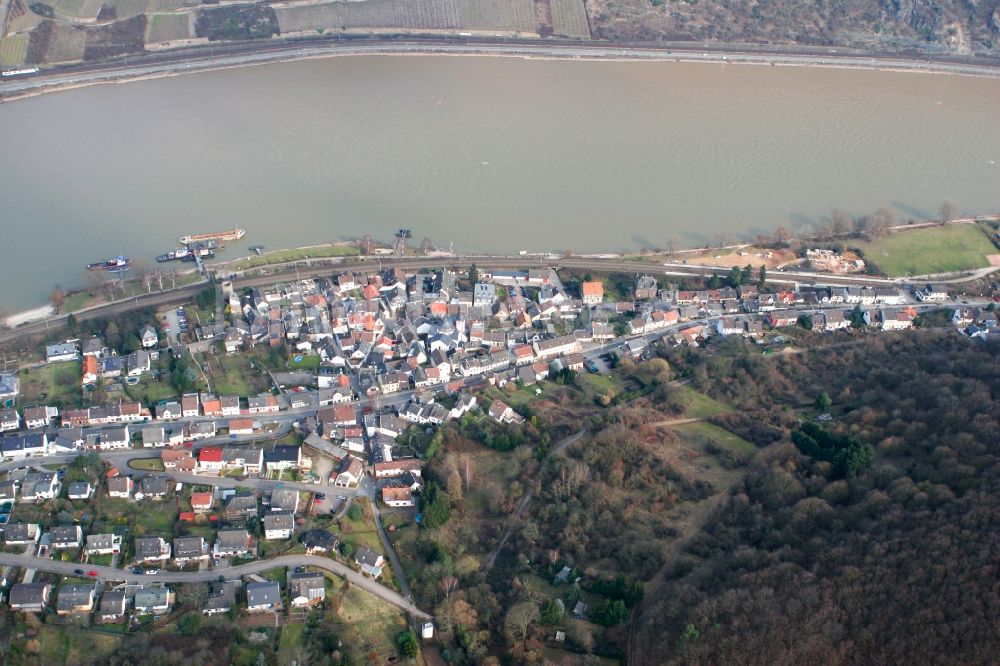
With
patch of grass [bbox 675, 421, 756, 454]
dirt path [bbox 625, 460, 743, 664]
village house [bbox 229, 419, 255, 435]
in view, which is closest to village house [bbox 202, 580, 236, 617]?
village house [bbox 229, 419, 255, 435]

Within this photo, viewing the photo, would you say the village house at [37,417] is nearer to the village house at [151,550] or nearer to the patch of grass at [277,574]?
the village house at [151,550]

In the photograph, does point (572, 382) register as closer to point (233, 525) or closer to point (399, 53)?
point (233, 525)

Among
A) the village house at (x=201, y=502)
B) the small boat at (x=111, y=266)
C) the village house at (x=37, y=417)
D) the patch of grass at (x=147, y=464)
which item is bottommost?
the village house at (x=201, y=502)

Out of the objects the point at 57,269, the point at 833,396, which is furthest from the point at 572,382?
the point at 57,269

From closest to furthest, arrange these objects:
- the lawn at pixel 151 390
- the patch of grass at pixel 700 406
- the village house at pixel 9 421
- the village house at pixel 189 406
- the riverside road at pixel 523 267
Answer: the village house at pixel 9 421 < the village house at pixel 189 406 < the patch of grass at pixel 700 406 < the lawn at pixel 151 390 < the riverside road at pixel 523 267

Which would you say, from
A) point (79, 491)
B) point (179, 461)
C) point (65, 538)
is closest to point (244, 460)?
point (179, 461)

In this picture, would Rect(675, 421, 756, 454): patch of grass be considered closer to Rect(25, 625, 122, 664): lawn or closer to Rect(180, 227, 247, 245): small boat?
Rect(25, 625, 122, 664): lawn

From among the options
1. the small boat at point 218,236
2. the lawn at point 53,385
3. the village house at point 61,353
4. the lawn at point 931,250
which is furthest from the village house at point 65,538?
the lawn at point 931,250

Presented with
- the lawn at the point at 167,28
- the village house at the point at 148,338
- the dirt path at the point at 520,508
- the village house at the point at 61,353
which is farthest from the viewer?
the lawn at the point at 167,28
